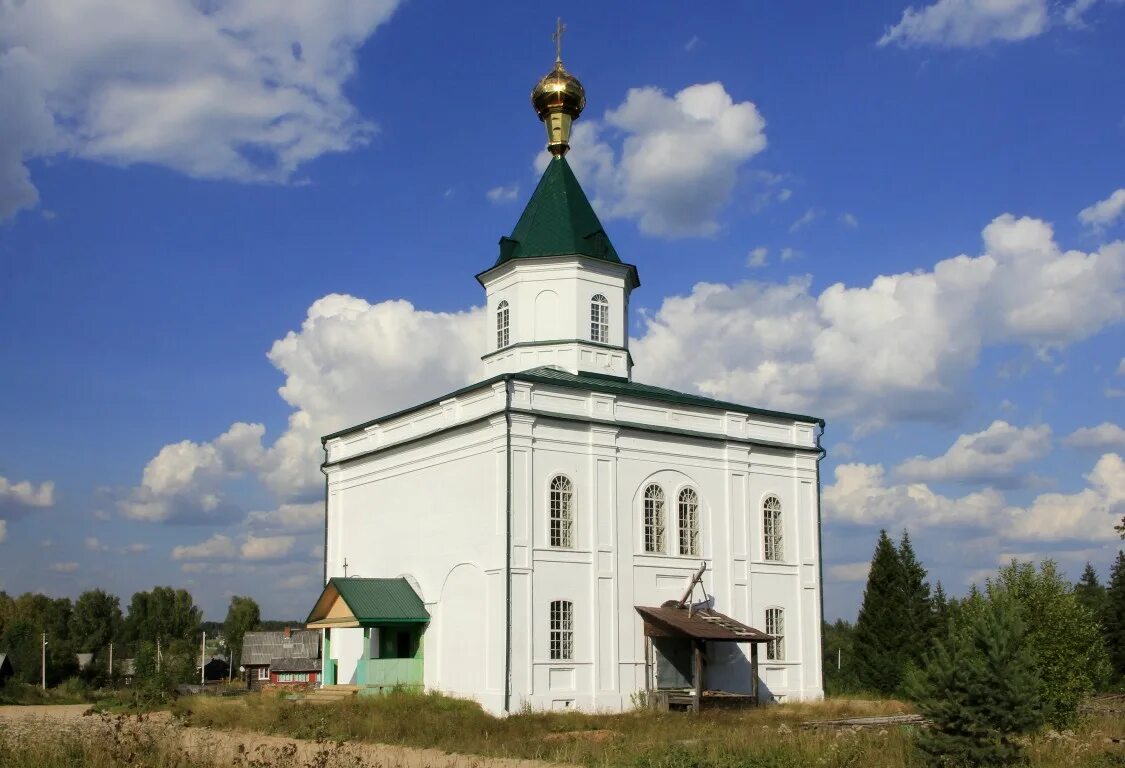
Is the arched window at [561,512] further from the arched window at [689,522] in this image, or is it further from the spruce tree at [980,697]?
the spruce tree at [980,697]

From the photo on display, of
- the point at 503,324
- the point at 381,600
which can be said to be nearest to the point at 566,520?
the point at 381,600

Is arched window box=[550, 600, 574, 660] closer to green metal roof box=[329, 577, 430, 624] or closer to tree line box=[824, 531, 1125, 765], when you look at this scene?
green metal roof box=[329, 577, 430, 624]

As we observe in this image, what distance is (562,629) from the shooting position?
24.8m

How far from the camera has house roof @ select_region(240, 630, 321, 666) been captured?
192 ft

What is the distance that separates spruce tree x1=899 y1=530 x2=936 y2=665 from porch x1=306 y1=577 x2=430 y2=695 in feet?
55.7

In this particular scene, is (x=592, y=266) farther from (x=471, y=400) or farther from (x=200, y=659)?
(x=200, y=659)

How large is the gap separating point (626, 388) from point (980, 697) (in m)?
14.5

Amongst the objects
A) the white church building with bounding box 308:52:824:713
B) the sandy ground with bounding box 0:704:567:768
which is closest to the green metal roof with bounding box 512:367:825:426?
the white church building with bounding box 308:52:824:713

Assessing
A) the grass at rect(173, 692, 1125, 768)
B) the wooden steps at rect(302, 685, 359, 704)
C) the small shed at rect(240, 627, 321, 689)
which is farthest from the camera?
the small shed at rect(240, 627, 321, 689)

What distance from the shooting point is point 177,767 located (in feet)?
38.9

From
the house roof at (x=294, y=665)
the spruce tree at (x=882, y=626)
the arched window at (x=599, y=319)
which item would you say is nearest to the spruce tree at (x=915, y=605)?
the spruce tree at (x=882, y=626)

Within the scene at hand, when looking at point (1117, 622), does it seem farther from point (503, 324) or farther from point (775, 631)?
point (503, 324)

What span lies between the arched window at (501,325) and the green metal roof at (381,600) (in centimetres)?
698

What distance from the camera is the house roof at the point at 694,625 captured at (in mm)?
24719
